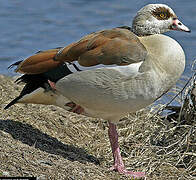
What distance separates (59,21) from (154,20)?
8196 mm

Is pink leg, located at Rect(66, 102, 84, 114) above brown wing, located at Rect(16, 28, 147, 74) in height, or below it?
below

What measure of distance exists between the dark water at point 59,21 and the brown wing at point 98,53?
5.47 m

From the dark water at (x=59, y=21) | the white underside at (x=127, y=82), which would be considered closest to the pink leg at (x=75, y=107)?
the white underside at (x=127, y=82)

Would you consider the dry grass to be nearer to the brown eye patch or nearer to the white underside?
the white underside

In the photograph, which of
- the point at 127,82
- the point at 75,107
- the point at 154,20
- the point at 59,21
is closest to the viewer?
the point at 127,82

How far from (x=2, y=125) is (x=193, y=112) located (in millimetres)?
1976

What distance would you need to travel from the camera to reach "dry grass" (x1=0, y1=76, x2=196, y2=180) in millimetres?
4621

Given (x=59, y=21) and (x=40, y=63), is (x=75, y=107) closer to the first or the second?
(x=40, y=63)

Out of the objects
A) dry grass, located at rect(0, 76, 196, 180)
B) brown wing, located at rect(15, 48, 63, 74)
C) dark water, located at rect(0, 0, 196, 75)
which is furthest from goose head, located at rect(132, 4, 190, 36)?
dark water, located at rect(0, 0, 196, 75)

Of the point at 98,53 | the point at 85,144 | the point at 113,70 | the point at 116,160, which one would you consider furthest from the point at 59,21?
the point at 113,70

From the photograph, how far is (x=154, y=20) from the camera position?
5051 millimetres

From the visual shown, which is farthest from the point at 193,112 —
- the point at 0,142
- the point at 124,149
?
the point at 0,142

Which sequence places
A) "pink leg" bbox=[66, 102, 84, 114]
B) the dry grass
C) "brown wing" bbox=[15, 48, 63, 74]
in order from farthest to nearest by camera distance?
1. "pink leg" bbox=[66, 102, 84, 114]
2. "brown wing" bbox=[15, 48, 63, 74]
3. the dry grass

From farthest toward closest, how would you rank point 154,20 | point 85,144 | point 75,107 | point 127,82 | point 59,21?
point 59,21 < point 85,144 < point 75,107 < point 154,20 < point 127,82
